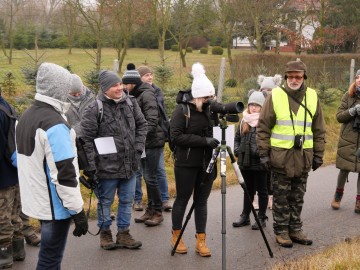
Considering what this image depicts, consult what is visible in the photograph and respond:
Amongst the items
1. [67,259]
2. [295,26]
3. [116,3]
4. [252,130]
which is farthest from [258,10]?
[67,259]

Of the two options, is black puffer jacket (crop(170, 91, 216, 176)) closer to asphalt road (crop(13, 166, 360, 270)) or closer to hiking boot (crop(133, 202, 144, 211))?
asphalt road (crop(13, 166, 360, 270))

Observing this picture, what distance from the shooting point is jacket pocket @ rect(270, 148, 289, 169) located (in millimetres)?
5539

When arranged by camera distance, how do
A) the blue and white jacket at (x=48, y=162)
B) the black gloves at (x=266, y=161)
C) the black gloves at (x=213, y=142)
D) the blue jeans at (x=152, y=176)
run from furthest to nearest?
1. the blue jeans at (x=152, y=176)
2. the black gloves at (x=266, y=161)
3. the black gloves at (x=213, y=142)
4. the blue and white jacket at (x=48, y=162)

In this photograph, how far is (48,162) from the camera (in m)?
3.74

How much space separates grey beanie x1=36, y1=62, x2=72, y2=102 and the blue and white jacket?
0.04 m

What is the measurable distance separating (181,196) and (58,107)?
6.36 ft

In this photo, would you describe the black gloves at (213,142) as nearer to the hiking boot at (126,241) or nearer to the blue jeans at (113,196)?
the blue jeans at (113,196)

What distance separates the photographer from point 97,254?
536cm

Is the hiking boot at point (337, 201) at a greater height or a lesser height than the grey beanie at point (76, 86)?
lesser

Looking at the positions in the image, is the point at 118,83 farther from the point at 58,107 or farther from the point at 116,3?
the point at 116,3

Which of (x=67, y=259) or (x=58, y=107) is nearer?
(x=58, y=107)

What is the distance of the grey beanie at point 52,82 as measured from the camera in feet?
12.6

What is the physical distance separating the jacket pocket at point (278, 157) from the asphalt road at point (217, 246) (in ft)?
2.23

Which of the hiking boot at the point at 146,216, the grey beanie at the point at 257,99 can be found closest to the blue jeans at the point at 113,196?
the hiking boot at the point at 146,216
